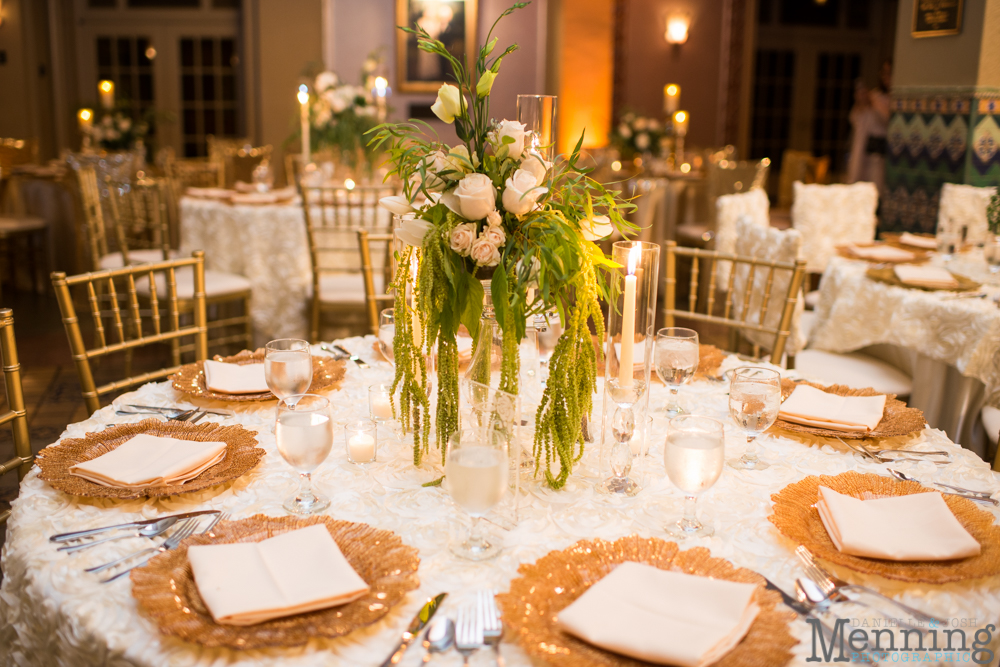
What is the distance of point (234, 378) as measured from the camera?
5.45ft

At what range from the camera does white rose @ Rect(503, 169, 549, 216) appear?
1.17 metres

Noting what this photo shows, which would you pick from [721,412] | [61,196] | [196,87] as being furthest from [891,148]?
[196,87]

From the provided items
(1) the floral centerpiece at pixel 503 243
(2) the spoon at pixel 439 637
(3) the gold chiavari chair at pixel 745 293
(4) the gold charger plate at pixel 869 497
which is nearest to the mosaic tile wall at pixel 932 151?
(3) the gold chiavari chair at pixel 745 293

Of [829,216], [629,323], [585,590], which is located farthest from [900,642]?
[829,216]

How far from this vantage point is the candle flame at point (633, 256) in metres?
1.25

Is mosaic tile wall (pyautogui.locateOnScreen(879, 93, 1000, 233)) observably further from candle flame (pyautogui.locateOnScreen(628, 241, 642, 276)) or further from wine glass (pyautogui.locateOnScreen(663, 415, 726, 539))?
wine glass (pyautogui.locateOnScreen(663, 415, 726, 539))

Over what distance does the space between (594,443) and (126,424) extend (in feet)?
2.77

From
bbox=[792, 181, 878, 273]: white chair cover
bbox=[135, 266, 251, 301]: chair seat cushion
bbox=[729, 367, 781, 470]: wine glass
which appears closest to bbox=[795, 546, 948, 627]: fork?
bbox=[729, 367, 781, 470]: wine glass

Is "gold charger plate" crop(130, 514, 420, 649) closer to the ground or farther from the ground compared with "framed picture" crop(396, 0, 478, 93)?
closer to the ground

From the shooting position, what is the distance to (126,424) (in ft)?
4.76

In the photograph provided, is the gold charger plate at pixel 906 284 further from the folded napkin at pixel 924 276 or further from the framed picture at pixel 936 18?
the framed picture at pixel 936 18

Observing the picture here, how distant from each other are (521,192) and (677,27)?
7.87 m

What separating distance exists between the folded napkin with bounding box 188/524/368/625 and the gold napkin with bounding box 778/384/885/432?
3.00 feet

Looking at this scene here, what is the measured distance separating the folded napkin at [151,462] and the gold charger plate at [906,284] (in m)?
2.36
